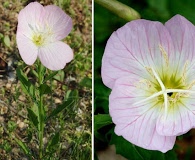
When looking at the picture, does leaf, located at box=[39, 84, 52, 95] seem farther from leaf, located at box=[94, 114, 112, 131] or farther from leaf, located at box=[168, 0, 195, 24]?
leaf, located at box=[168, 0, 195, 24]

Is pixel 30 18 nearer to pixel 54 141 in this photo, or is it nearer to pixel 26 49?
pixel 26 49

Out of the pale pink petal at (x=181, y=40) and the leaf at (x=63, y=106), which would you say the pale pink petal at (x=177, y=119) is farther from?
the leaf at (x=63, y=106)

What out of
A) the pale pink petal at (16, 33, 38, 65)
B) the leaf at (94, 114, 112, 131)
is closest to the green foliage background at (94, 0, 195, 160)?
the leaf at (94, 114, 112, 131)

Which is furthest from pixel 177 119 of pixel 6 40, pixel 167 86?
pixel 6 40

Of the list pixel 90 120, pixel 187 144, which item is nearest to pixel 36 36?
pixel 90 120

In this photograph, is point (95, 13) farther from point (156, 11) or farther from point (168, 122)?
point (168, 122)
